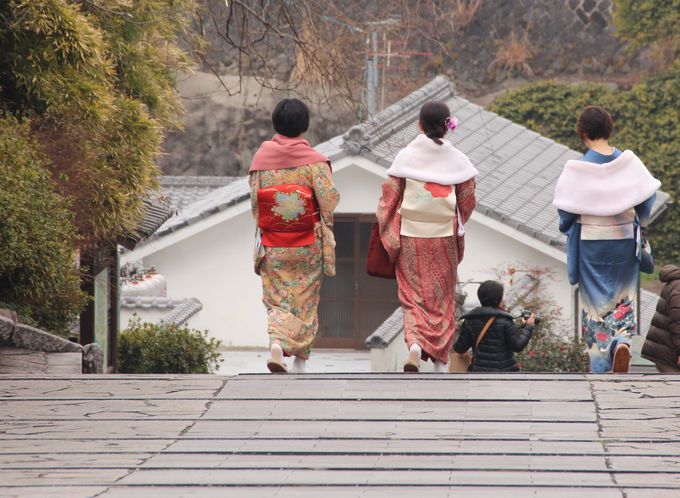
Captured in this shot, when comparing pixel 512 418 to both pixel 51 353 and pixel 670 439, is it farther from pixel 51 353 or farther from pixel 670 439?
pixel 51 353

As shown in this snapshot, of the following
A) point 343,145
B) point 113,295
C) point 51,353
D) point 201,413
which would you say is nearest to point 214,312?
point 343,145

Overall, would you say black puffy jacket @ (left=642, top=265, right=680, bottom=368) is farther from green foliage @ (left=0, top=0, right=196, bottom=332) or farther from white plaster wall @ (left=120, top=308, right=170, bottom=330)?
white plaster wall @ (left=120, top=308, right=170, bottom=330)

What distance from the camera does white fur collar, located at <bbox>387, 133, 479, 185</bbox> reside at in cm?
886

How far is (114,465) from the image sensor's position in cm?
638

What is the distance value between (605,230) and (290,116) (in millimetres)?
2230

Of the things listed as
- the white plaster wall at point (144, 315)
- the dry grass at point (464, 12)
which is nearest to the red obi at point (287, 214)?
the white plaster wall at point (144, 315)

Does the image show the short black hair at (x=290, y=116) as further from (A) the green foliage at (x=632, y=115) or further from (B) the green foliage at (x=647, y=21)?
(B) the green foliage at (x=647, y=21)

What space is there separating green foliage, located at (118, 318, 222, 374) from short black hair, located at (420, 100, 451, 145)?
25.6 feet

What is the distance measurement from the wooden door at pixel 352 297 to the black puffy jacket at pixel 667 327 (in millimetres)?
12667

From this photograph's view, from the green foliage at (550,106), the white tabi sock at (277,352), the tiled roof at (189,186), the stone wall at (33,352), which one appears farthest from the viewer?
the green foliage at (550,106)

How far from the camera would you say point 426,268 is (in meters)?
8.95

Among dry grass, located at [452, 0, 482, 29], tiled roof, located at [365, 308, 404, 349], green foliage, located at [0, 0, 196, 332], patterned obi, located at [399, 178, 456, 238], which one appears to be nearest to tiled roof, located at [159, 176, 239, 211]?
dry grass, located at [452, 0, 482, 29]

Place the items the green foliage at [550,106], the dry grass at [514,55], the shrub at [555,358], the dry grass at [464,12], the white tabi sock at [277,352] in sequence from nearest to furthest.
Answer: the white tabi sock at [277,352]
the shrub at [555,358]
the green foliage at [550,106]
the dry grass at [464,12]
the dry grass at [514,55]

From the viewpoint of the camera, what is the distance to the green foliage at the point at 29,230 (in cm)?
935
